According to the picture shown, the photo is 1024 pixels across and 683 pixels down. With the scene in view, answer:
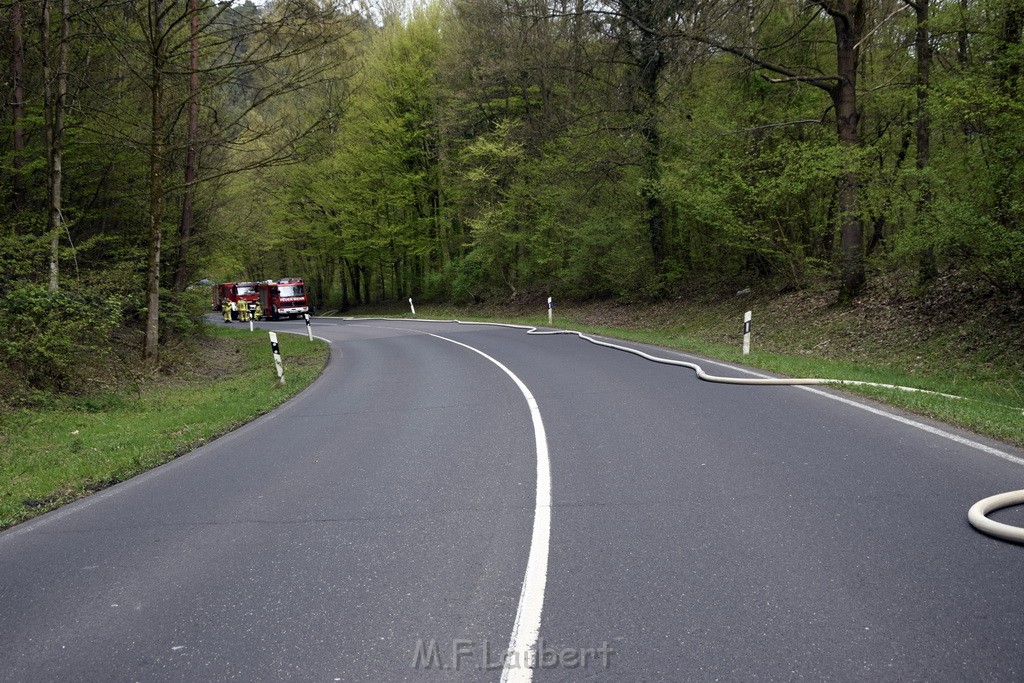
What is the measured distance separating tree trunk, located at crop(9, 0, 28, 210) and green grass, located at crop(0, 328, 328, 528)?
5.42 m

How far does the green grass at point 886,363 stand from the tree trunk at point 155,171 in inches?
495

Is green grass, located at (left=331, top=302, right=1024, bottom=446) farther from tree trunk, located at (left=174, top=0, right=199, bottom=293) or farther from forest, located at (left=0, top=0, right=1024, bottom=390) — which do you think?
tree trunk, located at (left=174, top=0, right=199, bottom=293)

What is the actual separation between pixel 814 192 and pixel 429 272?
Answer: 89.2 feet

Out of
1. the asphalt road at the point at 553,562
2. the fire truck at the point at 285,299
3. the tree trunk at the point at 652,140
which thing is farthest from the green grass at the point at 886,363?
the fire truck at the point at 285,299

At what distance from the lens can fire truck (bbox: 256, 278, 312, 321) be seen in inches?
1834

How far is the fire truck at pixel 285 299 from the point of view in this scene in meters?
46.6

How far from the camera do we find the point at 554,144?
29.8 meters

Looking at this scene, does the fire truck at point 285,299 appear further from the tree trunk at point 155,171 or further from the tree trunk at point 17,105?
the tree trunk at point 17,105

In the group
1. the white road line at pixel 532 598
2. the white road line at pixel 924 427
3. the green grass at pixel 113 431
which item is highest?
the white road line at pixel 924 427

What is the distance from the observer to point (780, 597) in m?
3.52

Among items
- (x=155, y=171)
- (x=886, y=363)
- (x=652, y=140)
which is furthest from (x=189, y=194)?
(x=886, y=363)

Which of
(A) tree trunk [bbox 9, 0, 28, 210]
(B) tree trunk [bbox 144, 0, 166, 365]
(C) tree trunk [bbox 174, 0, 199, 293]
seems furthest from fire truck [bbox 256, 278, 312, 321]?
(A) tree trunk [bbox 9, 0, 28, 210]

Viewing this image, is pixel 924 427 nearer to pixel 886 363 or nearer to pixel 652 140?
pixel 886 363

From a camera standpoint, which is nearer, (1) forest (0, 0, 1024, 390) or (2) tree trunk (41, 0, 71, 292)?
(1) forest (0, 0, 1024, 390)
